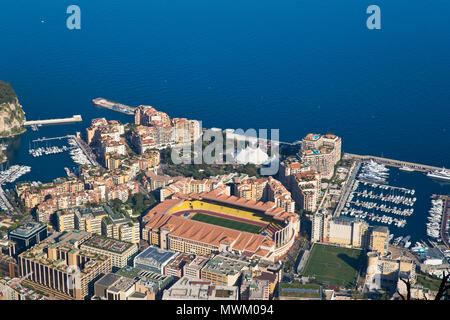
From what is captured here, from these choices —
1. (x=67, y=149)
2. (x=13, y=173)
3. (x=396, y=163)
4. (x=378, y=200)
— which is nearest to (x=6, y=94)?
(x=67, y=149)

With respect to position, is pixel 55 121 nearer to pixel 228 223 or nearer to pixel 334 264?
pixel 228 223

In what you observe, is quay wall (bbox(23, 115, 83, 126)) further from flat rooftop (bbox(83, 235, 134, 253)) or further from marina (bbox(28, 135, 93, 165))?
flat rooftop (bbox(83, 235, 134, 253))

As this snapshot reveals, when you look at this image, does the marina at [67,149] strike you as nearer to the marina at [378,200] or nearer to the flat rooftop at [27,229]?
the flat rooftop at [27,229]

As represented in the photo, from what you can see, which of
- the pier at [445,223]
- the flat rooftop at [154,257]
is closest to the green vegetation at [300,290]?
the flat rooftop at [154,257]

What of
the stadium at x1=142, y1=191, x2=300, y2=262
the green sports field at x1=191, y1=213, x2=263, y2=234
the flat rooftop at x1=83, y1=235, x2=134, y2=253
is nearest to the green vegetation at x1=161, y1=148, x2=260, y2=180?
the stadium at x1=142, y1=191, x2=300, y2=262

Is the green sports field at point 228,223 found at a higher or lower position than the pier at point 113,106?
lower
